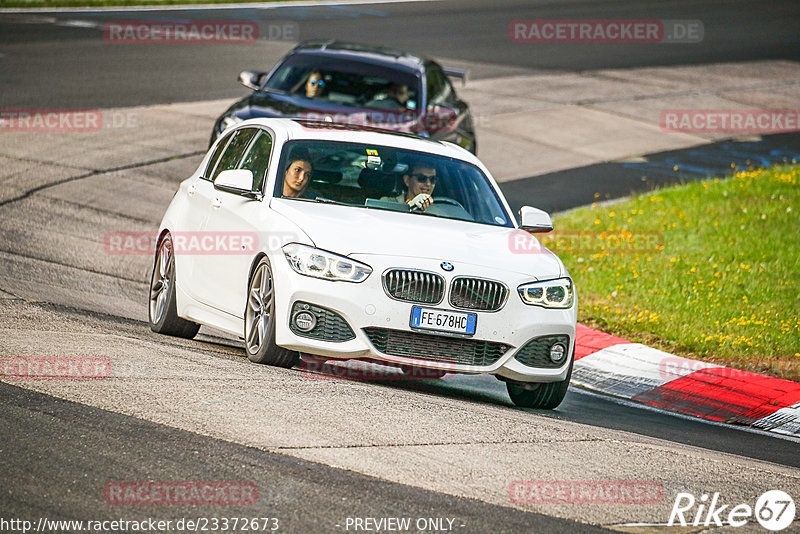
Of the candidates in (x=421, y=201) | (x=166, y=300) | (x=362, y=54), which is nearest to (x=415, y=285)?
(x=421, y=201)

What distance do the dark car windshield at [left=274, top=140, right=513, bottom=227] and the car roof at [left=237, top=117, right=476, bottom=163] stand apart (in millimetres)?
83

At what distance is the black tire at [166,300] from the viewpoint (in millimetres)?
9500

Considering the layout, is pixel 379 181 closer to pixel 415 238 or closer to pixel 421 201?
pixel 421 201

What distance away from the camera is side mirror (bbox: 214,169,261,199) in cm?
860

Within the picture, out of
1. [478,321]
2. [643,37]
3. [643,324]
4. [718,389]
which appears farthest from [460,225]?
[643,37]

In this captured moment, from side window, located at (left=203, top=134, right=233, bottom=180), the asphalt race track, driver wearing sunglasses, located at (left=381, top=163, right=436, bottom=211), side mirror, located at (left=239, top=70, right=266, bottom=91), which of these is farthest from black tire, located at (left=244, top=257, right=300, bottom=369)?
side mirror, located at (left=239, top=70, right=266, bottom=91)

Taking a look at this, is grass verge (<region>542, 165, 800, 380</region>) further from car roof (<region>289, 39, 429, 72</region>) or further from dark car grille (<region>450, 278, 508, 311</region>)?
dark car grille (<region>450, 278, 508, 311</region>)

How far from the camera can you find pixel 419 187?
29.7ft

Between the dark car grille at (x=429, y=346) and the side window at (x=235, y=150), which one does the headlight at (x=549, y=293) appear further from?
the side window at (x=235, y=150)

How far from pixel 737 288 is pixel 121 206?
6.76 m

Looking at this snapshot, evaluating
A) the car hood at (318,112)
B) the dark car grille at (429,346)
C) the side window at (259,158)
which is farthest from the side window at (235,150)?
the car hood at (318,112)

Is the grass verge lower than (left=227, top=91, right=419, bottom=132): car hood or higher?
lower

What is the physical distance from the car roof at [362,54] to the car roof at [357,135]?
20.2 ft

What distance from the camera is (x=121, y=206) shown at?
14508 mm
